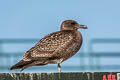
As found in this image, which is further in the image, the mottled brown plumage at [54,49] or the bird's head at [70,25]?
the bird's head at [70,25]

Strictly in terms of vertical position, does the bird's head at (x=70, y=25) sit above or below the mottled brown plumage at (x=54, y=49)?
above

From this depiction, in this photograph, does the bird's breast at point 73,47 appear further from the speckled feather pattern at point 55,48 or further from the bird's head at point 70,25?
the bird's head at point 70,25

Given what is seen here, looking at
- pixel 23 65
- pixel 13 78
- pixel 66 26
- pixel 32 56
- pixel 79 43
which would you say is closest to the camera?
pixel 13 78

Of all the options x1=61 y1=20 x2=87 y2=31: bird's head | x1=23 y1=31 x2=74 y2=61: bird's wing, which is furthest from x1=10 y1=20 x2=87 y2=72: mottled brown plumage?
x1=61 y1=20 x2=87 y2=31: bird's head

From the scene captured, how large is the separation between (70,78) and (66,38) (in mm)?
3361

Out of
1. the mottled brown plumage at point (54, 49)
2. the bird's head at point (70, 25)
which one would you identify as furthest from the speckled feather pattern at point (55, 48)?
the bird's head at point (70, 25)

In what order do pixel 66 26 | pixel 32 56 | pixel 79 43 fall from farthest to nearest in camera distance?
pixel 66 26
pixel 79 43
pixel 32 56

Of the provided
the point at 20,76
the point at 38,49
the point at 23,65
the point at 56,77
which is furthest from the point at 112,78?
the point at 38,49

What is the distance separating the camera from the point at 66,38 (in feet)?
24.4

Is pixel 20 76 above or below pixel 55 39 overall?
below

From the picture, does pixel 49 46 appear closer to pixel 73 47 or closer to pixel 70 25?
pixel 73 47

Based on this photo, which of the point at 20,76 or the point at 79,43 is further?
the point at 79,43

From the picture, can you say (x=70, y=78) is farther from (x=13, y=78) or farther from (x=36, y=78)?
(x=13, y=78)

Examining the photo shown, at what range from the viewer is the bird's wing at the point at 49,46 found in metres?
7.20
